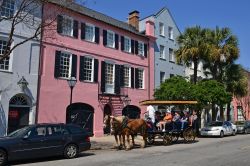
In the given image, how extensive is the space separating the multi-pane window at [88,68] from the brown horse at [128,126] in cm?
979

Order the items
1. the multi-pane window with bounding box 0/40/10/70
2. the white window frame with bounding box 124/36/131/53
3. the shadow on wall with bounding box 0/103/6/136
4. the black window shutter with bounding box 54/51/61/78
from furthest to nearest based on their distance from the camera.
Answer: the white window frame with bounding box 124/36/131/53 < the black window shutter with bounding box 54/51/61/78 < the multi-pane window with bounding box 0/40/10/70 < the shadow on wall with bounding box 0/103/6/136

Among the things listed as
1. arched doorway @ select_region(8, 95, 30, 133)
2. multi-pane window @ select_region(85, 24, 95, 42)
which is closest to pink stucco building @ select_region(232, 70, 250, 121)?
multi-pane window @ select_region(85, 24, 95, 42)

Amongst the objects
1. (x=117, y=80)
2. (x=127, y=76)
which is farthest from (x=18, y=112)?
(x=127, y=76)

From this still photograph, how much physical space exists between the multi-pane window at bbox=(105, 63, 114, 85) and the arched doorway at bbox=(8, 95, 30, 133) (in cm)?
792

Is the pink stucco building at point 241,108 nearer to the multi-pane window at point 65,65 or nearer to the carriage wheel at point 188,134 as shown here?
the carriage wheel at point 188,134

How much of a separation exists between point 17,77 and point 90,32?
802cm

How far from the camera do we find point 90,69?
2758 cm

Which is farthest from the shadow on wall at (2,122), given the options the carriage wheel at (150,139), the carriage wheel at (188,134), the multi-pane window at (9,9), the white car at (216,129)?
the white car at (216,129)

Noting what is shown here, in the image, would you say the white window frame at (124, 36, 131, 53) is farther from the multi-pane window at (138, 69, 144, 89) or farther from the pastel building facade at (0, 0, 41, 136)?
the pastel building facade at (0, 0, 41, 136)

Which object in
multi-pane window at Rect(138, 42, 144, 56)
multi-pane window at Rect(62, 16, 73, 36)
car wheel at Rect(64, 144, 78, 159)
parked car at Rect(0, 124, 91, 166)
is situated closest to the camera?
parked car at Rect(0, 124, 91, 166)

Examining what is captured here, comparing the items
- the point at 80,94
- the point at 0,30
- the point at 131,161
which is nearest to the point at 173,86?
the point at 80,94

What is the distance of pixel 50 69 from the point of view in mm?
24344

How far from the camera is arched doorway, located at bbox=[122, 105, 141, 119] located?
101ft

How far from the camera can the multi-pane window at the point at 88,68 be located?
27141 millimetres
